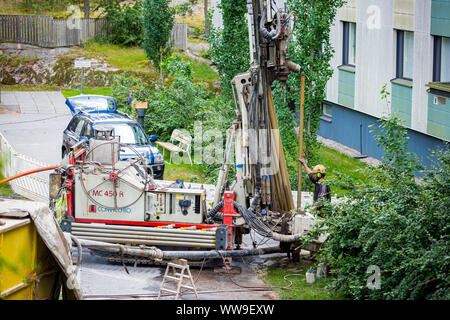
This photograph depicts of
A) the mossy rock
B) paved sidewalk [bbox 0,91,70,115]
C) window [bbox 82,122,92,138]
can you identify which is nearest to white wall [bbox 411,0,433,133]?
window [bbox 82,122,92,138]

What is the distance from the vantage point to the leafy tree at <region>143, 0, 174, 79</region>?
87.9 feet

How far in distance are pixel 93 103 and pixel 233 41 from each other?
633 centimetres

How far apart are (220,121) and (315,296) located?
10.5 meters

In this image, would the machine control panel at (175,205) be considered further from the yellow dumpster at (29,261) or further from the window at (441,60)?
the window at (441,60)

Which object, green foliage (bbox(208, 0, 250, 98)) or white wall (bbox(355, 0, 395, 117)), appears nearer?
green foliage (bbox(208, 0, 250, 98))

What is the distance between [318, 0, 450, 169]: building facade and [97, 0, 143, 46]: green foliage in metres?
13.5

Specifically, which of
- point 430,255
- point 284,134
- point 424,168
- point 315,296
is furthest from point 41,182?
point 430,255

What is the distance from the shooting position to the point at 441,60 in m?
19.2

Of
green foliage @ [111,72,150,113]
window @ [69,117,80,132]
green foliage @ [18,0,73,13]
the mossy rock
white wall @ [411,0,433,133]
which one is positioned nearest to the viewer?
window @ [69,117,80,132]

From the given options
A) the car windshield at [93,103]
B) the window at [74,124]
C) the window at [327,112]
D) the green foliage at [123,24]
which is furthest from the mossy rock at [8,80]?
the window at [327,112]

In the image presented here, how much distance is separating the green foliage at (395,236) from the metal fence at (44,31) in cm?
2539

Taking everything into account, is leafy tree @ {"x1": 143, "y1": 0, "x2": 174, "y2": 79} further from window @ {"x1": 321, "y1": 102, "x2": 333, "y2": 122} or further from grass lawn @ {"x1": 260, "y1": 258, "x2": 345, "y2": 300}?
grass lawn @ {"x1": 260, "y1": 258, "x2": 345, "y2": 300}

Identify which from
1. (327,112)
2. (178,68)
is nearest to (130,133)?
(178,68)

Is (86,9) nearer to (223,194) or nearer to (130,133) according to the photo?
(130,133)
